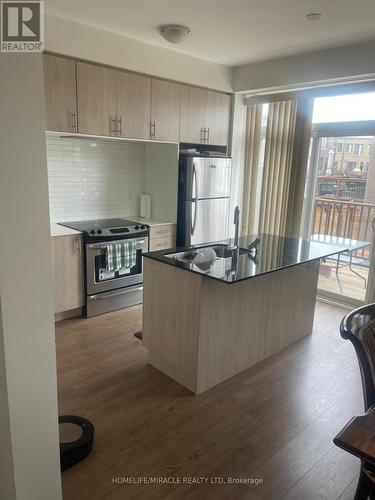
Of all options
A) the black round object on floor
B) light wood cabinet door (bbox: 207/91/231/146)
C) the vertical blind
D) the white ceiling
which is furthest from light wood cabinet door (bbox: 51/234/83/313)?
the vertical blind

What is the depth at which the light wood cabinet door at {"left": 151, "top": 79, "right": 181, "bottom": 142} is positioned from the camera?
4.05 metres

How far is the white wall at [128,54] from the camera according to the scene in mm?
3281

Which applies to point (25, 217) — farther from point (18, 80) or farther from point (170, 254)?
point (170, 254)

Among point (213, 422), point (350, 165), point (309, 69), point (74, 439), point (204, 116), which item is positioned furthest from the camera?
point (204, 116)

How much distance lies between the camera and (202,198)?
4.54 meters

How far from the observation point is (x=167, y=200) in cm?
457

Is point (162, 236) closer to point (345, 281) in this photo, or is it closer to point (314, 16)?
point (345, 281)

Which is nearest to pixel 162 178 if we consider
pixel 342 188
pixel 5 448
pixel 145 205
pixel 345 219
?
pixel 145 205

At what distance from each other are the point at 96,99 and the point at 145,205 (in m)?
1.52

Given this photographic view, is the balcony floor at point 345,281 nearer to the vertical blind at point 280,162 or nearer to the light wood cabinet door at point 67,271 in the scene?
the vertical blind at point 280,162

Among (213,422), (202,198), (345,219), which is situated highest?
(202,198)

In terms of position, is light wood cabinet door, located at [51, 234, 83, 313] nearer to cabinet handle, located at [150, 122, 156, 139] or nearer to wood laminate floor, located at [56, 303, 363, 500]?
wood laminate floor, located at [56, 303, 363, 500]

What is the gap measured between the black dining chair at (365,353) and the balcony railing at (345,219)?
296cm

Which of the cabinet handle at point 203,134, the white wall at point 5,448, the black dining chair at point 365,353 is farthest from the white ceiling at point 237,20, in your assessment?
the white wall at point 5,448
